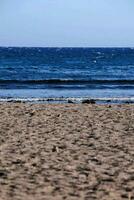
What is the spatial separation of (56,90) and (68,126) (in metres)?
17.5

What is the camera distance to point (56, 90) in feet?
102

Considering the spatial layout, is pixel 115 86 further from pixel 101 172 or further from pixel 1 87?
pixel 101 172

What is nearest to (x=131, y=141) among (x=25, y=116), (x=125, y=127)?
(x=125, y=127)

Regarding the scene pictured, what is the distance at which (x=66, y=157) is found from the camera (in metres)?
9.41

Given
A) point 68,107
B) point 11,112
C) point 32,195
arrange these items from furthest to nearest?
point 68,107 < point 11,112 < point 32,195

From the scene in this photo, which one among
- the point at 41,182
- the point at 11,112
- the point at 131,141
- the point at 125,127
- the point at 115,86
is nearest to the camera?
the point at 41,182

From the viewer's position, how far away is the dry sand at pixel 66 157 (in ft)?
23.8

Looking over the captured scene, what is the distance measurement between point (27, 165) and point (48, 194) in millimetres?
1757

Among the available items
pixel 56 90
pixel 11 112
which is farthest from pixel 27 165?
pixel 56 90

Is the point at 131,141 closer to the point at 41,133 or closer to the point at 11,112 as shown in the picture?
the point at 41,133

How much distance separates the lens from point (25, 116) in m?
16.1

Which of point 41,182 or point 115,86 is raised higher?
A: point 115,86

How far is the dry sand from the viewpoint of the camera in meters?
7.25

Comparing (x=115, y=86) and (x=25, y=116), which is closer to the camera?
(x=25, y=116)
